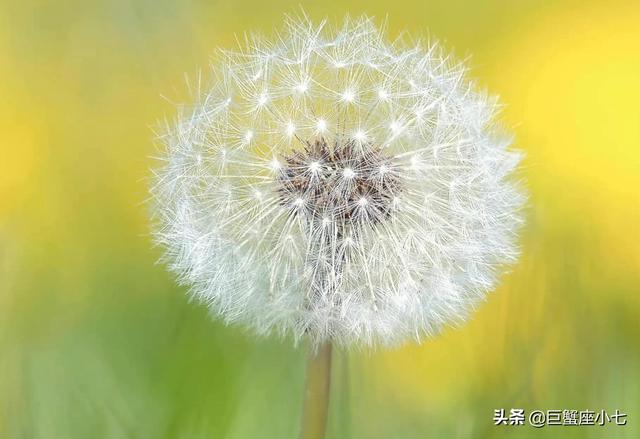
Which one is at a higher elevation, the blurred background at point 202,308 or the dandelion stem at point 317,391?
the blurred background at point 202,308

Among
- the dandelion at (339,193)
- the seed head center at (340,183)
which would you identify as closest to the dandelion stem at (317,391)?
the dandelion at (339,193)

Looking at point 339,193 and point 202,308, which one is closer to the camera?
point 339,193

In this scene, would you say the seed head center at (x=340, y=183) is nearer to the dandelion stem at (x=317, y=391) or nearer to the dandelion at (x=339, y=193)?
the dandelion at (x=339, y=193)

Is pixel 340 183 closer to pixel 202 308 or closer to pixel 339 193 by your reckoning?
pixel 339 193

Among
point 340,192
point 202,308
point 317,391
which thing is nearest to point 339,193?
point 340,192

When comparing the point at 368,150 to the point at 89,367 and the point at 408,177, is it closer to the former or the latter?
the point at 408,177

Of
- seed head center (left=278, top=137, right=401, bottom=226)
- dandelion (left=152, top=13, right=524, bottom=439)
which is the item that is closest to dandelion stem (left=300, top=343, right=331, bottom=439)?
dandelion (left=152, top=13, right=524, bottom=439)

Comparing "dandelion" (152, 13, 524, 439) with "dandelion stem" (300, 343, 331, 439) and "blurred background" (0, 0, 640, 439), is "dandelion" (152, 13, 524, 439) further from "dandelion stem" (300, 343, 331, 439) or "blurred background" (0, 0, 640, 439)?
"blurred background" (0, 0, 640, 439)
